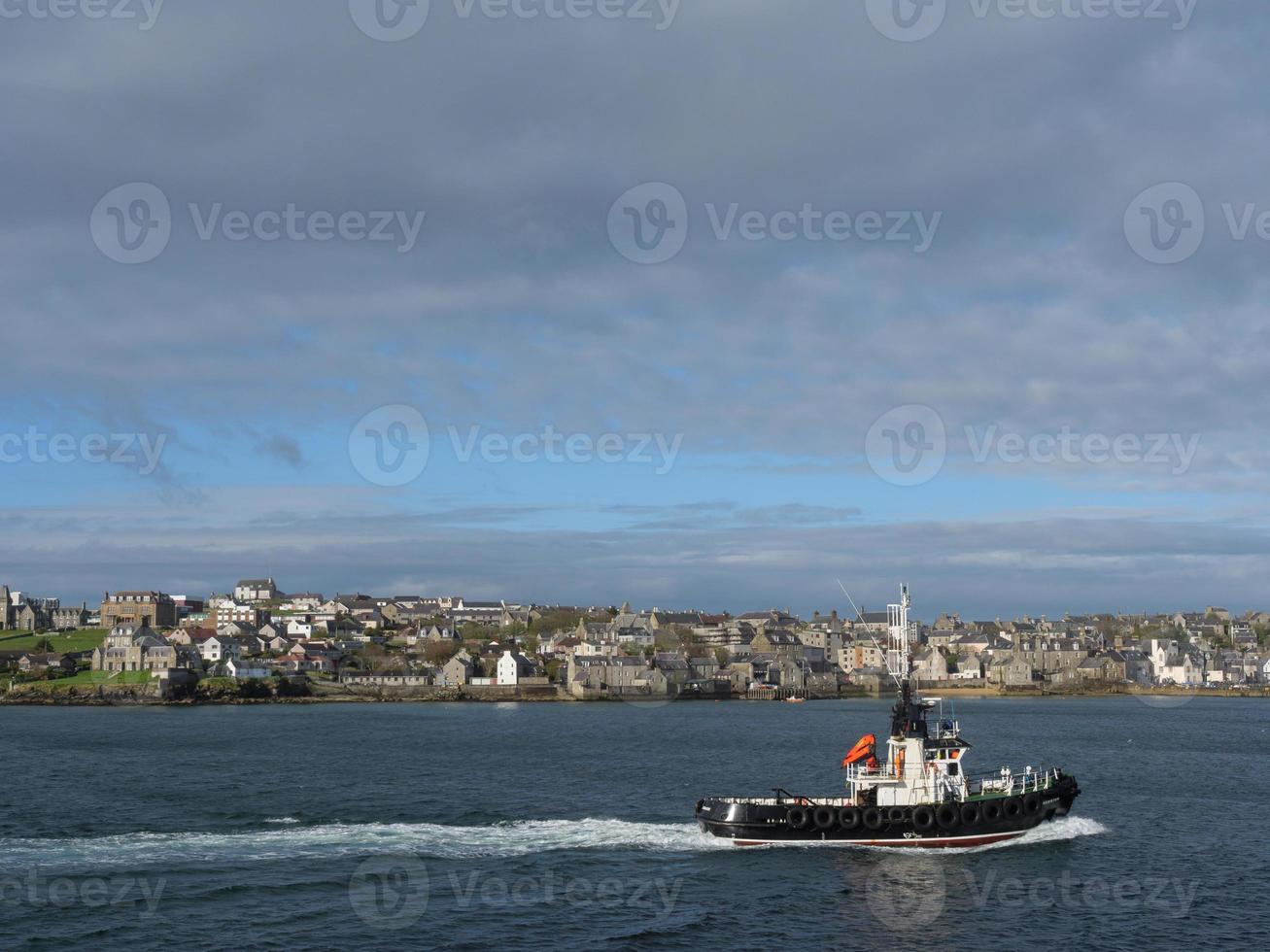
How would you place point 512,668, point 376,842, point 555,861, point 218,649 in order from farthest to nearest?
point 218,649, point 512,668, point 376,842, point 555,861

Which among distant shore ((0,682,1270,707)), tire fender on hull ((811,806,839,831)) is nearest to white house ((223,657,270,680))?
distant shore ((0,682,1270,707))

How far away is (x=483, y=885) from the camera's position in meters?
43.5

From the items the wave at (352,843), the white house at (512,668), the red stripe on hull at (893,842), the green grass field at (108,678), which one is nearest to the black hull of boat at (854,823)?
the red stripe on hull at (893,842)

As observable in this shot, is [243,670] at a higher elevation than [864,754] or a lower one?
lower

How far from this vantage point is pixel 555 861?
47.3 m

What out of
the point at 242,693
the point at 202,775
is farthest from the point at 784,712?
the point at 202,775

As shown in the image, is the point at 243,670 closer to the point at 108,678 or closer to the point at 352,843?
the point at 108,678

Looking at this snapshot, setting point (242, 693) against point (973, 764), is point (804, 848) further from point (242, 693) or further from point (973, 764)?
point (242, 693)

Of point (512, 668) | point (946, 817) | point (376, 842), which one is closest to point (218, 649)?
point (512, 668)

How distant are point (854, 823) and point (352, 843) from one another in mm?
21305

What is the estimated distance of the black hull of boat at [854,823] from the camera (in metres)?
50.0

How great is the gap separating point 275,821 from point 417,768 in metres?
22.5

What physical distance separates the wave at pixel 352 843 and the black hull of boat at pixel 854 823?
1.31 metres

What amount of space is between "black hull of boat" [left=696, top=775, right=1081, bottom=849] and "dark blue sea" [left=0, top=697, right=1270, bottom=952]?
96 cm
